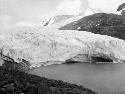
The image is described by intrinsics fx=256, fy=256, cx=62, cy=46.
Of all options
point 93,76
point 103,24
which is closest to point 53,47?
point 93,76

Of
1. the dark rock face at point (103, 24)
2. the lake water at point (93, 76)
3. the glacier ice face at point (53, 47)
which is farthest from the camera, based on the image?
the dark rock face at point (103, 24)

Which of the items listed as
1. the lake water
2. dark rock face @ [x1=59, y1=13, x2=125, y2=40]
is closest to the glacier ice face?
the lake water

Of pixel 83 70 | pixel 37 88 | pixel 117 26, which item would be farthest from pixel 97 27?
pixel 37 88

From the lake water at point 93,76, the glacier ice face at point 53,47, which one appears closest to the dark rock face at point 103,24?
the glacier ice face at point 53,47

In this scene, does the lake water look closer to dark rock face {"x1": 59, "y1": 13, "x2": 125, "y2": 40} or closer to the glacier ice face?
the glacier ice face

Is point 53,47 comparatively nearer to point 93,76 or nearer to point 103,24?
point 93,76

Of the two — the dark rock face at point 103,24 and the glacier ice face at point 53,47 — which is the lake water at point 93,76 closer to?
the glacier ice face at point 53,47
